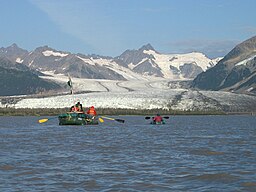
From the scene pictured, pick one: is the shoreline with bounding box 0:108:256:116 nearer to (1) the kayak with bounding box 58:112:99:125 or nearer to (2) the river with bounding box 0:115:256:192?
(1) the kayak with bounding box 58:112:99:125

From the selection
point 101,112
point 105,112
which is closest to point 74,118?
point 105,112

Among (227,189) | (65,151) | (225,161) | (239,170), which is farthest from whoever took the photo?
Answer: (65,151)

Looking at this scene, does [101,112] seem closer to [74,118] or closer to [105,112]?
[105,112]

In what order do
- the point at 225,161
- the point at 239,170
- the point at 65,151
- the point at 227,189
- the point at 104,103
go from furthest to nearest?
1. the point at 104,103
2. the point at 65,151
3. the point at 225,161
4. the point at 239,170
5. the point at 227,189

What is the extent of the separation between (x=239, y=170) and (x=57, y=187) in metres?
8.63

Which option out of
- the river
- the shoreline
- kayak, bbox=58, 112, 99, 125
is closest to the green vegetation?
the shoreline

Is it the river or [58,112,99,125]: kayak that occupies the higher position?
[58,112,99,125]: kayak

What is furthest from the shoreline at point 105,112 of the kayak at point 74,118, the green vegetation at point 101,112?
the kayak at point 74,118

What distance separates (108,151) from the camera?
37.1m

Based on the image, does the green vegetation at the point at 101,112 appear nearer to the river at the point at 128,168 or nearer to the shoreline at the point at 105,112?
the shoreline at the point at 105,112

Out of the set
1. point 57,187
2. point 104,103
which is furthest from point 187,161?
point 104,103

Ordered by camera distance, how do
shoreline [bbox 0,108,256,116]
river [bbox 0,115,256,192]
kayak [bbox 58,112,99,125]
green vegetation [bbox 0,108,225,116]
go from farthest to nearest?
shoreline [bbox 0,108,256,116]
green vegetation [bbox 0,108,225,116]
kayak [bbox 58,112,99,125]
river [bbox 0,115,256,192]

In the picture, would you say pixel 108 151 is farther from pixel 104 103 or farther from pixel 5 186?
pixel 104 103

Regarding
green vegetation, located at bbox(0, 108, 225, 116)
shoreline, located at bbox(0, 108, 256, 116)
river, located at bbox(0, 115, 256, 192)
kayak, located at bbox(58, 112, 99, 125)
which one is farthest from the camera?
shoreline, located at bbox(0, 108, 256, 116)
